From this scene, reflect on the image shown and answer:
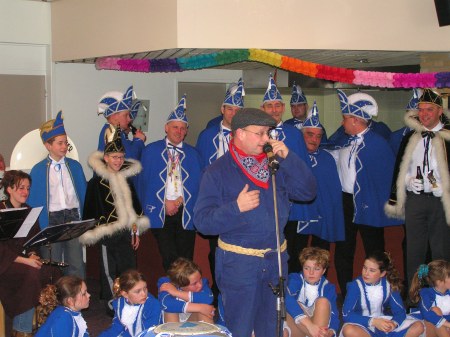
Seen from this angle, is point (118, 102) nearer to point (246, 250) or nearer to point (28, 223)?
point (28, 223)

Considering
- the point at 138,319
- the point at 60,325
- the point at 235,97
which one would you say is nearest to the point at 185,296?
the point at 138,319

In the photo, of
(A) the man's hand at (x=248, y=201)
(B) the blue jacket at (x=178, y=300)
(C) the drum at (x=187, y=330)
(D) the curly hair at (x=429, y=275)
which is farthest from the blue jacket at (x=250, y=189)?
(D) the curly hair at (x=429, y=275)

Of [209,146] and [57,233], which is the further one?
[209,146]

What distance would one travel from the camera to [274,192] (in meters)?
4.11

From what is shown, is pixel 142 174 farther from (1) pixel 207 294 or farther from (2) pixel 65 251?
(1) pixel 207 294

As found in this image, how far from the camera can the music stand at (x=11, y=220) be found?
16.9ft

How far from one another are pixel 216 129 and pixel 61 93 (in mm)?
2384

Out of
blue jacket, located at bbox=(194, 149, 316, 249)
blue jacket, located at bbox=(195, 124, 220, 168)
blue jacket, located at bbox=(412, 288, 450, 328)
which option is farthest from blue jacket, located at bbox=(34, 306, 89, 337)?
blue jacket, located at bbox=(412, 288, 450, 328)

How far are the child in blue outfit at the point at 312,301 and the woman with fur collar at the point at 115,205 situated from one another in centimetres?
143

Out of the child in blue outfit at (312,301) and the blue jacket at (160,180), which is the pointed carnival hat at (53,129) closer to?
the blue jacket at (160,180)

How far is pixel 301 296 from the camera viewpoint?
5.72 meters

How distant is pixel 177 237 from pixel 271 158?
2647 mm

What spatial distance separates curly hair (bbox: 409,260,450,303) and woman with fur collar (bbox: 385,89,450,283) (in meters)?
0.67

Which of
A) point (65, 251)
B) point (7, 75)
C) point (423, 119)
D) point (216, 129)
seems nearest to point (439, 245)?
point (423, 119)
